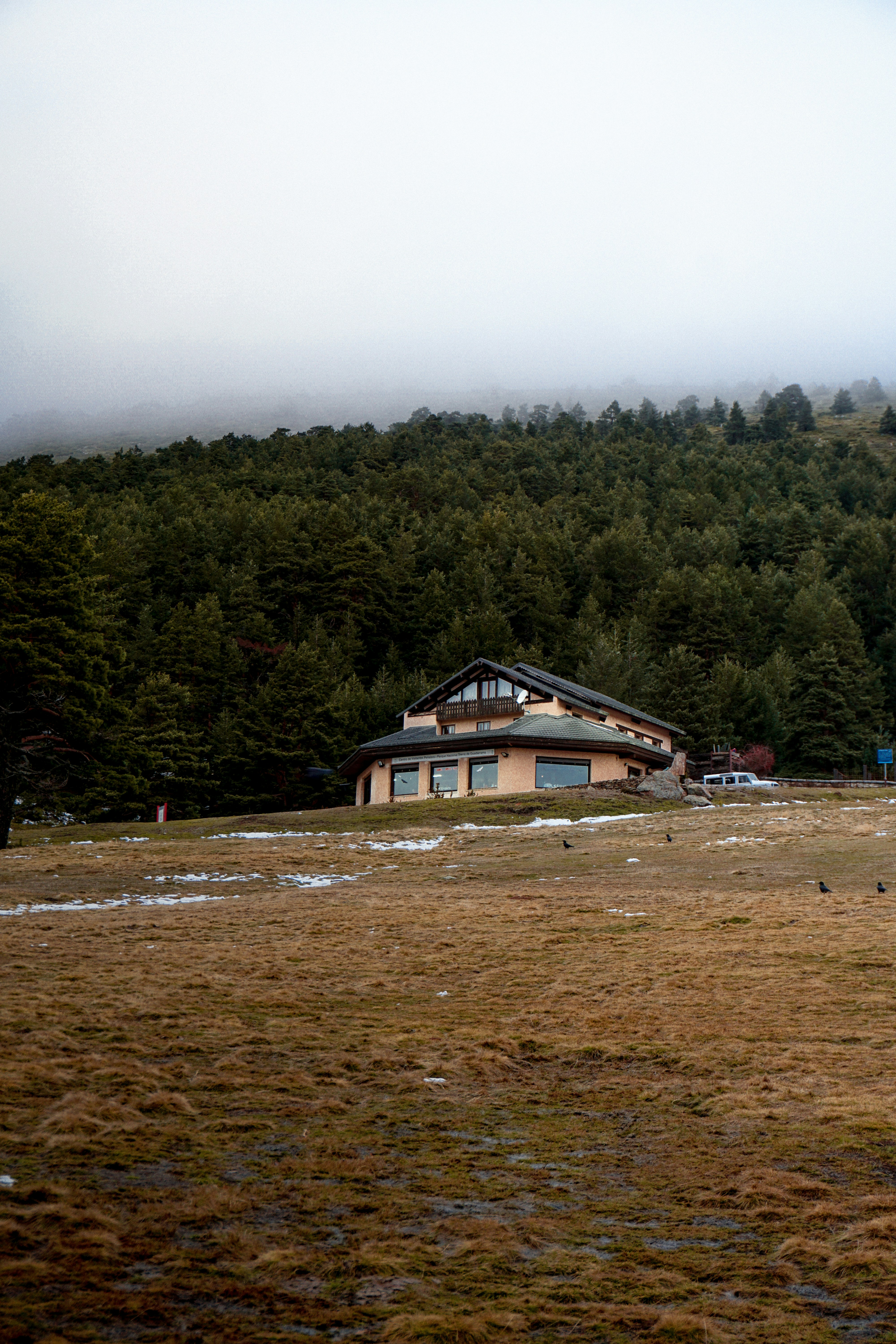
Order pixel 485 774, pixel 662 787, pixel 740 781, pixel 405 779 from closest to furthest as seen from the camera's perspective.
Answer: pixel 662 787
pixel 485 774
pixel 405 779
pixel 740 781

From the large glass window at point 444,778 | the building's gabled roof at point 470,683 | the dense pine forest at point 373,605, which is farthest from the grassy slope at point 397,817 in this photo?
the building's gabled roof at point 470,683

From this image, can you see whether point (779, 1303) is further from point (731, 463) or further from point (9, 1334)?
point (731, 463)

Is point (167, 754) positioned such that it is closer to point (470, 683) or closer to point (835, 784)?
point (470, 683)

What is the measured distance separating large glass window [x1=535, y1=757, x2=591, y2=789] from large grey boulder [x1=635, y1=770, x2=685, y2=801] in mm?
6066

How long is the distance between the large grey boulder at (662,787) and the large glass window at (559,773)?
19.9 ft

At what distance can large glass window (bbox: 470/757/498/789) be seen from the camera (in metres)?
53.3

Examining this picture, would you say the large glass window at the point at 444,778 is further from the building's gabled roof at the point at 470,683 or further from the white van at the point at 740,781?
the white van at the point at 740,781

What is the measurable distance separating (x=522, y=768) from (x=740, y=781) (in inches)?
537

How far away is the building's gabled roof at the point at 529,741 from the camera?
5188cm

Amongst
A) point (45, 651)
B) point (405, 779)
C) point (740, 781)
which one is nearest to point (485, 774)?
point (405, 779)

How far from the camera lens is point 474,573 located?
102m

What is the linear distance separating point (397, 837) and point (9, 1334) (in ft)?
101


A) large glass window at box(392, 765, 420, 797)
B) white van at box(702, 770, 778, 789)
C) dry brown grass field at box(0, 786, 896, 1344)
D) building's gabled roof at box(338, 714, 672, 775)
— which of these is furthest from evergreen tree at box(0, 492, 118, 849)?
white van at box(702, 770, 778, 789)

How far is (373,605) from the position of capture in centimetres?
9962
